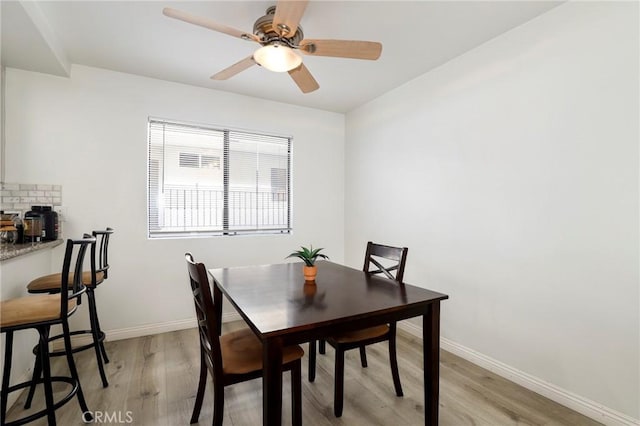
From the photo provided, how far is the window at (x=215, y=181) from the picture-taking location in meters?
3.09

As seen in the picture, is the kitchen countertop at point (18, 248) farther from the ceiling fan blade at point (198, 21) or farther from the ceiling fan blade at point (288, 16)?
the ceiling fan blade at point (288, 16)

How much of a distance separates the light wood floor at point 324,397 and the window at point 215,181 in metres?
1.30

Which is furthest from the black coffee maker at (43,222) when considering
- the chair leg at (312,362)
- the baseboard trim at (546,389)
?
the baseboard trim at (546,389)

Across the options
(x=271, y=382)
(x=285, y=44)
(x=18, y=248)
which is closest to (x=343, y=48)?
(x=285, y=44)

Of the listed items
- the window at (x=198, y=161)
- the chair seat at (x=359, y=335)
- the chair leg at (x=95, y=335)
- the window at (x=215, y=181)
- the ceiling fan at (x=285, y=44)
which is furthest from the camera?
the window at (x=198, y=161)

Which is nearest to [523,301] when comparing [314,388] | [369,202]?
[314,388]

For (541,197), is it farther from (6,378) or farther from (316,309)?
(6,378)

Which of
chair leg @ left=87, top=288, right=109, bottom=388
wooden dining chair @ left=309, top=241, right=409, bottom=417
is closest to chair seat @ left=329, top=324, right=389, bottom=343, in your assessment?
wooden dining chair @ left=309, top=241, right=409, bottom=417

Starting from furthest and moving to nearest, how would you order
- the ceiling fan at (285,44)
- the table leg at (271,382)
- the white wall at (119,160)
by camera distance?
the white wall at (119,160), the ceiling fan at (285,44), the table leg at (271,382)

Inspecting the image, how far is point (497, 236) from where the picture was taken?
230 cm

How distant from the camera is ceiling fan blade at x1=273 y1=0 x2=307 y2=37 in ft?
4.67

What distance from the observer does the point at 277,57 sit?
5.79ft

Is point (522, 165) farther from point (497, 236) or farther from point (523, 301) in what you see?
point (523, 301)

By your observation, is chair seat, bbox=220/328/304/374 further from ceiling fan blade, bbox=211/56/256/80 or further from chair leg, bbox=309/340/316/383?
ceiling fan blade, bbox=211/56/256/80
